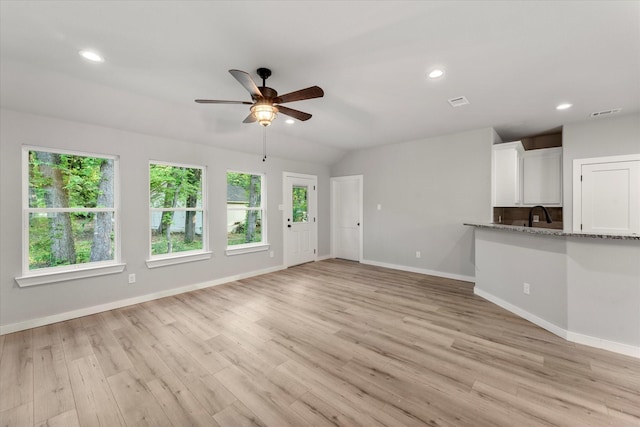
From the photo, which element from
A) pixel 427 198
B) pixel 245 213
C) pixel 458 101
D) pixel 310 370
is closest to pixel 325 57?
pixel 458 101

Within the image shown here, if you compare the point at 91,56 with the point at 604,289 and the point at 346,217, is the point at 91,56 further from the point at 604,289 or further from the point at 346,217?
the point at 346,217

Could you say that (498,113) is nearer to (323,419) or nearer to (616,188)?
(616,188)

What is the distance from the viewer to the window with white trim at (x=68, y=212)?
3.01 m

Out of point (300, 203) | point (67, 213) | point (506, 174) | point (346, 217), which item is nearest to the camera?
point (67, 213)

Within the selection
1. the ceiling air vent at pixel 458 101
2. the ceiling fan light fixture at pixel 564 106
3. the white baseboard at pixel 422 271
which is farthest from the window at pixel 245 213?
the ceiling fan light fixture at pixel 564 106

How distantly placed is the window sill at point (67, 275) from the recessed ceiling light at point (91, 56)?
2466 millimetres

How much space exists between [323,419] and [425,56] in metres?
2.87

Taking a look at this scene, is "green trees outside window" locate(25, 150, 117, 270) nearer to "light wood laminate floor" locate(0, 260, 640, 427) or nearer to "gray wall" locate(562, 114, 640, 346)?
"light wood laminate floor" locate(0, 260, 640, 427)

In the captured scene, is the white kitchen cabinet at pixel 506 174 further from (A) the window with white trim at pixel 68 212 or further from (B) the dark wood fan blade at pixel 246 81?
(A) the window with white trim at pixel 68 212

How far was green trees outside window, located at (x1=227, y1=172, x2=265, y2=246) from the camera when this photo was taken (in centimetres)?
483

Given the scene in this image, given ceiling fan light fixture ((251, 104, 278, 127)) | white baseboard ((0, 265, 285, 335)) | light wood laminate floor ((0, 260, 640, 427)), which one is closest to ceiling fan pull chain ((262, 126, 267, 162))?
ceiling fan light fixture ((251, 104, 278, 127))

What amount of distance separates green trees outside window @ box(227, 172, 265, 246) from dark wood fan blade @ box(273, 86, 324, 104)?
9.17 ft

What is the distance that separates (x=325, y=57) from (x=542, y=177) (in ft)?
14.3

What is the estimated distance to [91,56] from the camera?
2.22 meters
